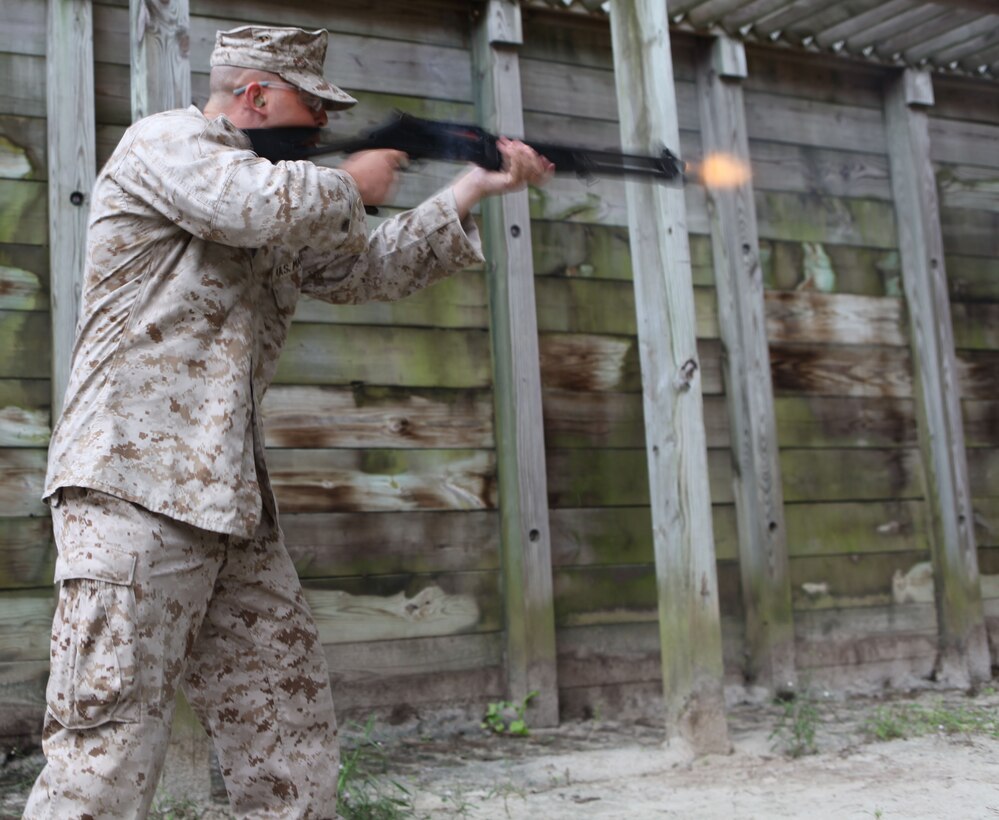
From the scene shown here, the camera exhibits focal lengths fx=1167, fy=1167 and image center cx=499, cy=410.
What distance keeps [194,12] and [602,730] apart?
10.4 feet

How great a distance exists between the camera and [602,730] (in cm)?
459

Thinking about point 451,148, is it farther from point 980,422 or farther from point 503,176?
point 980,422

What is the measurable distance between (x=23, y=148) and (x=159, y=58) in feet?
2.45

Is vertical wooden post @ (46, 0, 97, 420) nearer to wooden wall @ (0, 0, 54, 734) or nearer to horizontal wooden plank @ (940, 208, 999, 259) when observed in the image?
wooden wall @ (0, 0, 54, 734)

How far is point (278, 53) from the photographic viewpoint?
2.60 m

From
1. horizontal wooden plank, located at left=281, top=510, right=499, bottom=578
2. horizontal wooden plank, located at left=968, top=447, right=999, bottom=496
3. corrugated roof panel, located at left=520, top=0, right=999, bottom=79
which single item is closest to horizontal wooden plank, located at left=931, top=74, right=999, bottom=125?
corrugated roof panel, located at left=520, top=0, right=999, bottom=79

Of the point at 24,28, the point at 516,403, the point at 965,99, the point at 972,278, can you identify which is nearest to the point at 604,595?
the point at 516,403

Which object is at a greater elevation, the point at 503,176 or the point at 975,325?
the point at 975,325

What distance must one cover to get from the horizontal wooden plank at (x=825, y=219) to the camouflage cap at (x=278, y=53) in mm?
3169

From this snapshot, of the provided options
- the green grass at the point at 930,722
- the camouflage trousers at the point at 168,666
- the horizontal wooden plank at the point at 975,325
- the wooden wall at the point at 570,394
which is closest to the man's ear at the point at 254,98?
the camouflage trousers at the point at 168,666

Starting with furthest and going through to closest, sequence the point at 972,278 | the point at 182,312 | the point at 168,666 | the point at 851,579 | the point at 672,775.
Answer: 1. the point at 972,278
2. the point at 851,579
3. the point at 672,775
4. the point at 182,312
5. the point at 168,666

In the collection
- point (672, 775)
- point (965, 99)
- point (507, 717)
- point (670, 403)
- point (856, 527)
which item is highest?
point (965, 99)

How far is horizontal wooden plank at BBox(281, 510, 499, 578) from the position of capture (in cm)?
436

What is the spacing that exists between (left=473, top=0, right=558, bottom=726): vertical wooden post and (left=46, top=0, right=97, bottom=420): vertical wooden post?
157 cm
